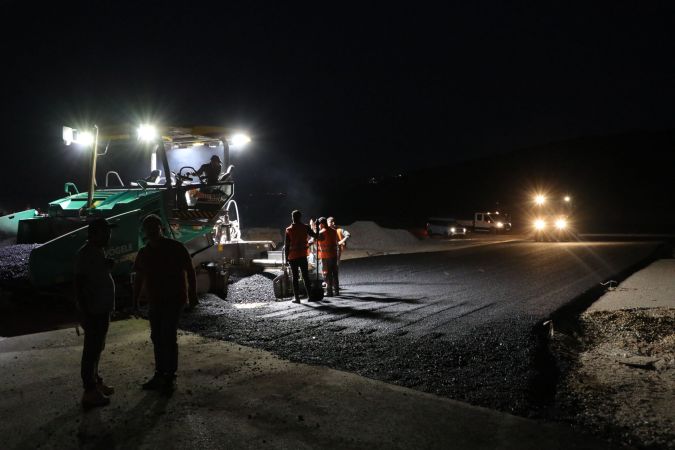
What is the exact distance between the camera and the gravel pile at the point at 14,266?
A: 8281mm

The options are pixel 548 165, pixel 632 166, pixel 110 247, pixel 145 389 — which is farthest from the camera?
pixel 548 165

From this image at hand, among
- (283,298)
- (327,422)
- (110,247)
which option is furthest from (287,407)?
(283,298)

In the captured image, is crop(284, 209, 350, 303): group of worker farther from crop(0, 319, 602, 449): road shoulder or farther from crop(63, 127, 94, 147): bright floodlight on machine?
crop(0, 319, 602, 449): road shoulder

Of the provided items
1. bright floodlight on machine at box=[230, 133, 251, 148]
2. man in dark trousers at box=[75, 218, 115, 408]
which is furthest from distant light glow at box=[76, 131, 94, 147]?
man in dark trousers at box=[75, 218, 115, 408]

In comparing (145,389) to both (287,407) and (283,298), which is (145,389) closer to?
(287,407)

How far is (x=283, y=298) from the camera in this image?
1007cm

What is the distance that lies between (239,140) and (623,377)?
25.3 ft

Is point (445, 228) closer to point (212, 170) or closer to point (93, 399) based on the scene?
point (212, 170)

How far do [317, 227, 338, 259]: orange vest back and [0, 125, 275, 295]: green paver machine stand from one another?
1.91m

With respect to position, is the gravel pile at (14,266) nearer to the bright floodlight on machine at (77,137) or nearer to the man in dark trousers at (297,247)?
the bright floodlight on machine at (77,137)

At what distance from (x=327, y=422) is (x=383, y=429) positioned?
1.43ft

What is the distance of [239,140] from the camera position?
1062cm

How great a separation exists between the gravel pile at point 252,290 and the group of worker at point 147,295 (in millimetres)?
4678

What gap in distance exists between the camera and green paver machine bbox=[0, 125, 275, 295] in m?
8.61
